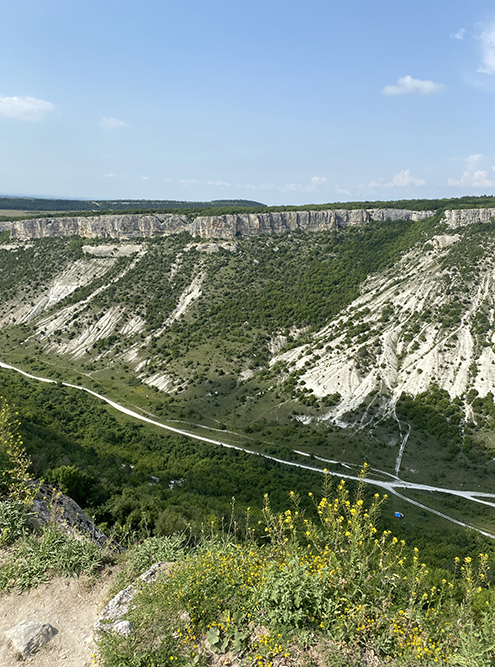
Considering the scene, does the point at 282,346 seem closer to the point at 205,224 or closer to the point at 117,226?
the point at 205,224

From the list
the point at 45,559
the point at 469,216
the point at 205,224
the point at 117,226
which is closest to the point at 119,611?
the point at 45,559

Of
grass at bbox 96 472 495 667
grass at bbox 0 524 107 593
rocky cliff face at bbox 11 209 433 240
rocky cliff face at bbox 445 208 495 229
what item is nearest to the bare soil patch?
grass at bbox 0 524 107 593

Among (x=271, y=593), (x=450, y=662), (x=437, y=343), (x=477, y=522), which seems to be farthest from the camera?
(x=437, y=343)

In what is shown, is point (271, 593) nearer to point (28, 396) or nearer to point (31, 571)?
point (31, 571)

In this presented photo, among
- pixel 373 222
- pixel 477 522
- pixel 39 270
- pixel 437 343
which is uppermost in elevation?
pixel 373 222

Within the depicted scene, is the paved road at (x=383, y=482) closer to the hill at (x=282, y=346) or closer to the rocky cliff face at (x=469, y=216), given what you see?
the hill at (x=282, y=346)

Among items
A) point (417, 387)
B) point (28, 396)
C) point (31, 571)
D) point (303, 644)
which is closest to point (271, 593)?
point (303, 644)
